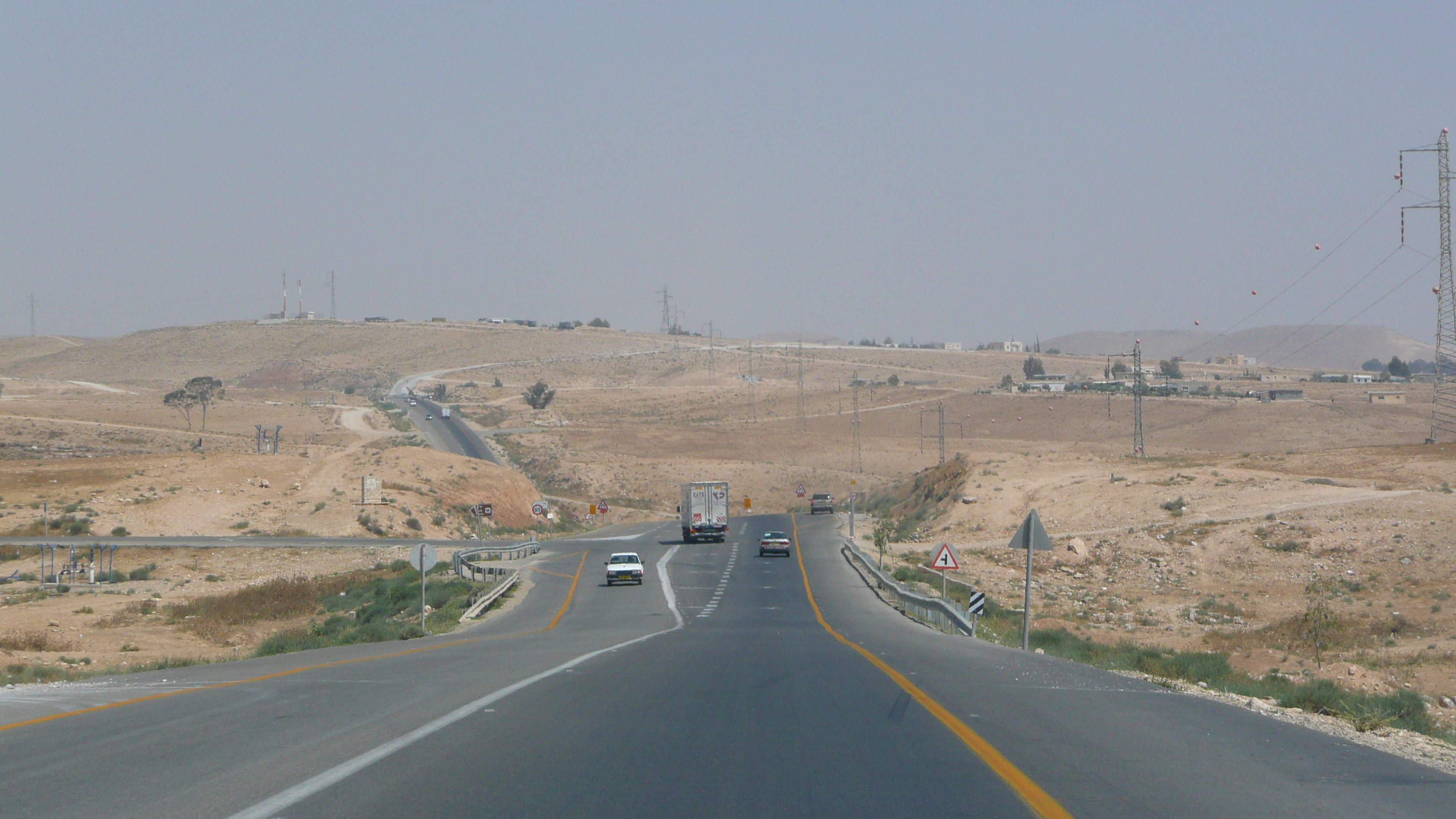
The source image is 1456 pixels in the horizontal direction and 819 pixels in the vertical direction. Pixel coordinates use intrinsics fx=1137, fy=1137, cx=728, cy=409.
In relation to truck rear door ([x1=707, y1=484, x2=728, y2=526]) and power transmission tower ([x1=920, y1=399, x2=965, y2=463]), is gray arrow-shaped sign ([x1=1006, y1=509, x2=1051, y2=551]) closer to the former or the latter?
truck rear door ([x1=707, y1=484, x2=728, y2=526])

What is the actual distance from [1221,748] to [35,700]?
1115 cm

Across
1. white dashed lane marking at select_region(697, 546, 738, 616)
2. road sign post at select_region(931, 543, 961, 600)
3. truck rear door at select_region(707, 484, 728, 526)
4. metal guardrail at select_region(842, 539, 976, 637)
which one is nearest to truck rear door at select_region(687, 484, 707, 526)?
truck rear door at select_region(707, 484, 728, 526)

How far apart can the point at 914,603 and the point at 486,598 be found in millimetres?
14879

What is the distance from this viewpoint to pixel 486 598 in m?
39.9

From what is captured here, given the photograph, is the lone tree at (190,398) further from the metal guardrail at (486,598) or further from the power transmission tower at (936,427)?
the metal guardrail at (486,598)

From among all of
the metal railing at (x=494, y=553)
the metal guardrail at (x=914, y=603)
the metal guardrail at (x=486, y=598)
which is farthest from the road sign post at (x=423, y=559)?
the metal railing at (x=494, y=553)

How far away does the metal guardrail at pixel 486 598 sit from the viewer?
122ft

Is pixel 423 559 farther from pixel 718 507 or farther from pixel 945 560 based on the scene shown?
pixel 718 507

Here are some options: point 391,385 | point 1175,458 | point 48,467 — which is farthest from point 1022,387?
point 48,467

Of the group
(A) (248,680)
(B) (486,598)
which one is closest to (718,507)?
(B) (486,598)

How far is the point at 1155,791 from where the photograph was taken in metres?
7.08

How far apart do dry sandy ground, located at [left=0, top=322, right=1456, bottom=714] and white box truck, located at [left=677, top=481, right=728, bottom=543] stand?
36.8ft

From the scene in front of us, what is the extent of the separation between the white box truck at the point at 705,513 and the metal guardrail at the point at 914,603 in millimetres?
13405

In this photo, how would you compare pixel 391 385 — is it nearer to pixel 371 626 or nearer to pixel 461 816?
pixel 371 626
